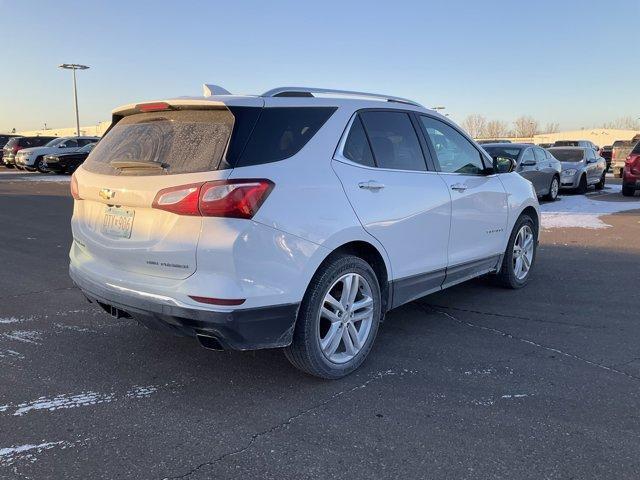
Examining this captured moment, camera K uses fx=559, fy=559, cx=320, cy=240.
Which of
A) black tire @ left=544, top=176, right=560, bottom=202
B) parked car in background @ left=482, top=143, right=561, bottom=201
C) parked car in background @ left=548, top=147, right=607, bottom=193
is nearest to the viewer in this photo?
parked car in background @ left=482, top=143, right=561, bottom=201

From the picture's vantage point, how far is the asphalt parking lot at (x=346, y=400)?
2787 millimetres

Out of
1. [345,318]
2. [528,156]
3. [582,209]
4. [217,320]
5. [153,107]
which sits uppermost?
[153,107]

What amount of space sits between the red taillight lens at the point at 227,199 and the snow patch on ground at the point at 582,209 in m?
8.89

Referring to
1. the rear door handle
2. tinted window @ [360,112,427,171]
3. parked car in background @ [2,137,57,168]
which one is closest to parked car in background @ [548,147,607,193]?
tinted window @ [360,112,427,171]

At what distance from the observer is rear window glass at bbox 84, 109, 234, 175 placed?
3223mm

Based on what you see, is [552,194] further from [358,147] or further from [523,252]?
[358,147]

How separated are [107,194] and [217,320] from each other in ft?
3.84

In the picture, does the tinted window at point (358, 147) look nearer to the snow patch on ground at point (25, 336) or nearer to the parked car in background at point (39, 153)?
the snow patch on ground at point (25, 336)

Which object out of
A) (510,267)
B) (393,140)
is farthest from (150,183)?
(510,267)

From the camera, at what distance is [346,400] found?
11.4 ft

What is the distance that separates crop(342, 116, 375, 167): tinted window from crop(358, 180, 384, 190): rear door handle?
0.14 meters

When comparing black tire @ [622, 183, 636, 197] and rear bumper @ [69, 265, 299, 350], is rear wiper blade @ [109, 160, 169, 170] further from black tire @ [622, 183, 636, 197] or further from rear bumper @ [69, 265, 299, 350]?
black tire @ [622, 183, 636, 197]

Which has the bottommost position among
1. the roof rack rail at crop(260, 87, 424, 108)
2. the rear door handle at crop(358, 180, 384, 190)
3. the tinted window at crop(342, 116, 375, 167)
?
the rear door handle at crop(358, 180, 384, 190)

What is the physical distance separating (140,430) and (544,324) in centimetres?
349
